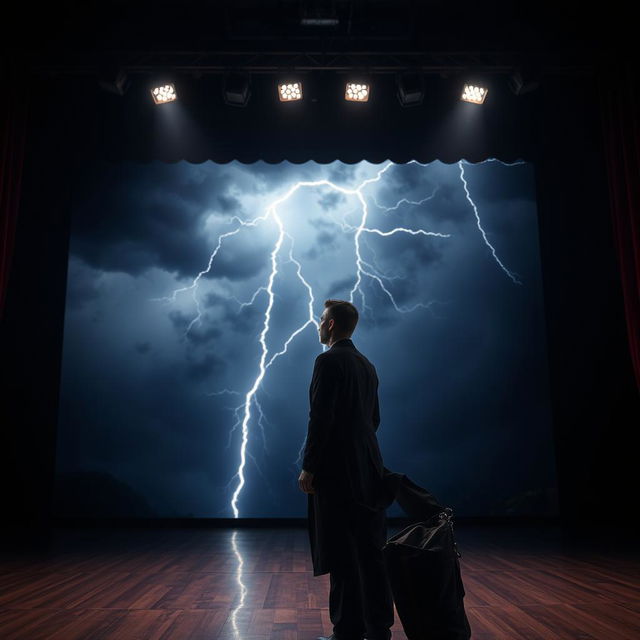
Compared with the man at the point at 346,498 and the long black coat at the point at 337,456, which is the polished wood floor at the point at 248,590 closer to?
the man at the point at 346,498

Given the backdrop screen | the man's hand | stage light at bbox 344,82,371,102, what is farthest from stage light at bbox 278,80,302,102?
the man's hand

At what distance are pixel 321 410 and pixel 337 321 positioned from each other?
29 centimetres

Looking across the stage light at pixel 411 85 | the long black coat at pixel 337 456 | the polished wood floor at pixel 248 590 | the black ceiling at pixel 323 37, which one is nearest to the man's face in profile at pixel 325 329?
the long black coat at pixel 337 456

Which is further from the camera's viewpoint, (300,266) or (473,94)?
(300,266)

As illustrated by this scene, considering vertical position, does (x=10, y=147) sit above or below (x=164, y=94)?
below

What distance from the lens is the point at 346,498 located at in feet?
5.44

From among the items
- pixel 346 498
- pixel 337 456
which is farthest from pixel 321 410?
pixel 346 498

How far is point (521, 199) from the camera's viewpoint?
4.95 meters

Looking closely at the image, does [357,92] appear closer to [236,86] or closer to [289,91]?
[289,91]

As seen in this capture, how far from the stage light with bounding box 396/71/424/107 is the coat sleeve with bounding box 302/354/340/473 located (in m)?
2.89

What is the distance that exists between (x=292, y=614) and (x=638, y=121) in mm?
3633

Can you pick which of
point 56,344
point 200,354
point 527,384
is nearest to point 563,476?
point 527,384

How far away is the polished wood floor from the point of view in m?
1.86

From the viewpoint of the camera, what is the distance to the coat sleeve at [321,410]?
1.67 meters
